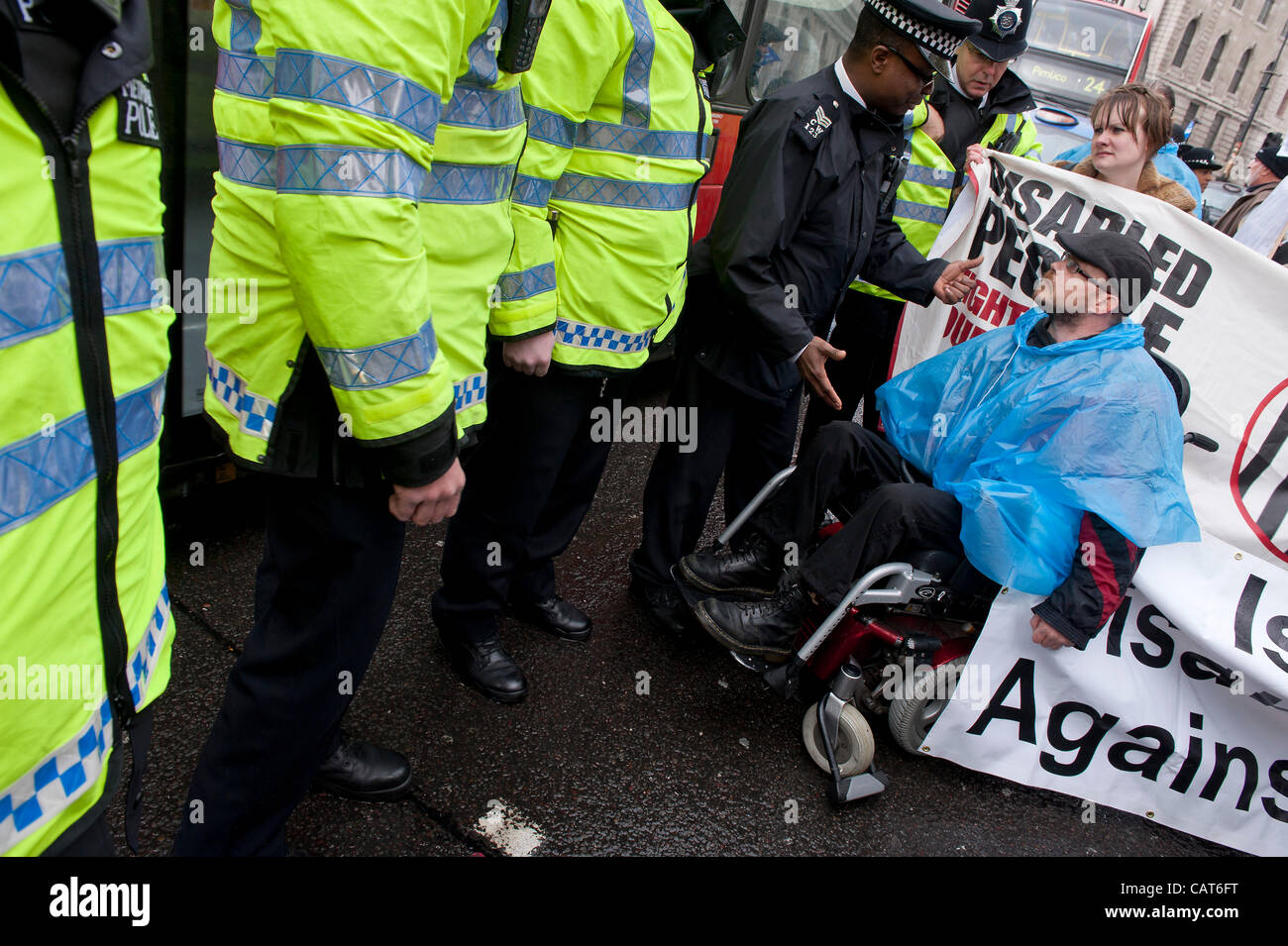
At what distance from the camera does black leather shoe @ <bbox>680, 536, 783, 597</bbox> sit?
3168mm

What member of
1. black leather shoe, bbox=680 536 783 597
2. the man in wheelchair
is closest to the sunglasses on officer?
the man in wheelchair

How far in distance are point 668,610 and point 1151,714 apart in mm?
1567

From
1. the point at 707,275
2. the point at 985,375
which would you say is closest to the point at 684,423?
→ the point at 707,275

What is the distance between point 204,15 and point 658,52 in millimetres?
1351

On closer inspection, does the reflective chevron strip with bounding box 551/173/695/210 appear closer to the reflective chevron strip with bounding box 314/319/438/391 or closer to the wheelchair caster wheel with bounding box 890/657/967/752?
the reflective chevron strip with bounding box 314/319/438/391

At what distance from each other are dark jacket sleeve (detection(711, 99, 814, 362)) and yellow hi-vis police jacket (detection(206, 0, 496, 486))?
128 cm

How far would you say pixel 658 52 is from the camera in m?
2.23

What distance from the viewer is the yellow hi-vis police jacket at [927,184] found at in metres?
3.64

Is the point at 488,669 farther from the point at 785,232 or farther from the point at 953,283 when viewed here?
the point at 953,283

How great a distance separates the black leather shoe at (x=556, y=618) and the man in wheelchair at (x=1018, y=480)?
1.33ft

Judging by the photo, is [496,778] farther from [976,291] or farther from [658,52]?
[976,291]

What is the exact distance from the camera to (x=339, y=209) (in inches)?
51.4

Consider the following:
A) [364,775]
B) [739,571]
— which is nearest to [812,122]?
[739,571]

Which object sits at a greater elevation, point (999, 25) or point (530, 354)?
point (999, 25)
